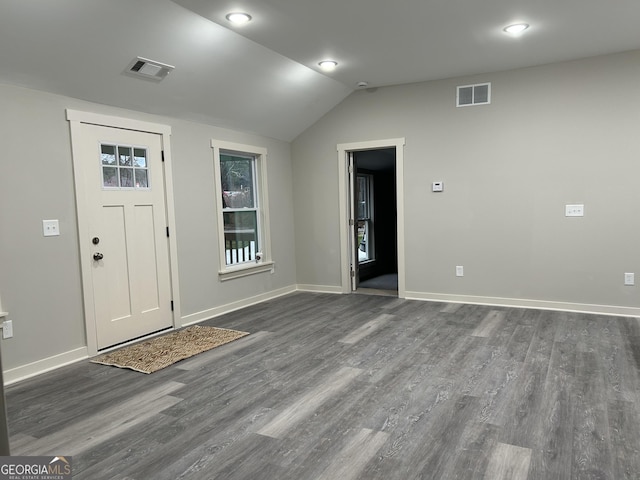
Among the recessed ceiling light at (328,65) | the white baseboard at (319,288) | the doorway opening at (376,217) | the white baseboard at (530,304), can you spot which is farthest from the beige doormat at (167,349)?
the doorway opening at (376,217)

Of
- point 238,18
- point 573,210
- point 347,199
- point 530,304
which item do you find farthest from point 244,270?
point 573,210

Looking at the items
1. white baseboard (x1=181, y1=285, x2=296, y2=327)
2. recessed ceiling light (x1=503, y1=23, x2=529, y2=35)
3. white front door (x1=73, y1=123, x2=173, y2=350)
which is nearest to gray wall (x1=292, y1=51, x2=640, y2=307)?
recessed ceiling light (x1=503, y1=23, x2=529, y2=35)

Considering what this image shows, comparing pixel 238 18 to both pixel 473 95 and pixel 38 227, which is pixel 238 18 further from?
pixel 473 95

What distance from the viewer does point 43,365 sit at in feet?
11.3

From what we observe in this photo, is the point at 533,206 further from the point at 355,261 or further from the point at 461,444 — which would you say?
the point at 461,444

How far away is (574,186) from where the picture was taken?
4.75 metres

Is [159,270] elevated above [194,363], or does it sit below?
above

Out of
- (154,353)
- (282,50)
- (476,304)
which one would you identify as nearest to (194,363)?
(154,353)

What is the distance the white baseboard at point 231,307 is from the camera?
4.75 m

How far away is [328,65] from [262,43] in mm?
906

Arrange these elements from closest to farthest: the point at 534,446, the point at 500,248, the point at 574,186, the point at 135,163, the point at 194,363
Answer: the point at 534,446, the point at 194,363, the point at 135,163, the point at 574,186, the point at 500,248

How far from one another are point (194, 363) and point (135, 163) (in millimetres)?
1953

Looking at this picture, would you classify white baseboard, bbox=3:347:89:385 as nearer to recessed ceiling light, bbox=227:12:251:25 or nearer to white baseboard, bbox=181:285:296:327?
white baseboard, bbox=181:285:296:327

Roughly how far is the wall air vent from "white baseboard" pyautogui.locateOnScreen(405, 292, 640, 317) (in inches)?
90.0
